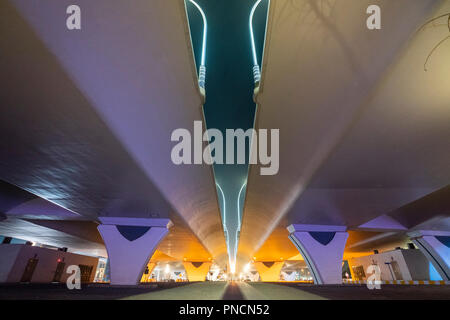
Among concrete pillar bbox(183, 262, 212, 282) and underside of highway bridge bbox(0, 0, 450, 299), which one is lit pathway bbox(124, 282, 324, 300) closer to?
underside of highway bridge bbox(0, 0, 450, 299)

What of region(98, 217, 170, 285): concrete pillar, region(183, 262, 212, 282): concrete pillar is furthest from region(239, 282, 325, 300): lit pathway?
region(183, 262, 212, 282): concrete pillar

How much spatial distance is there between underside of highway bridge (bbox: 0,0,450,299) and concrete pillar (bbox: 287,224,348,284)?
373 cm

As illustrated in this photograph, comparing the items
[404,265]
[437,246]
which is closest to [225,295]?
[437,246]

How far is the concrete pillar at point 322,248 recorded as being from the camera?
1664 centimetres

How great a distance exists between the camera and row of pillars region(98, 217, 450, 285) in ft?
48.2

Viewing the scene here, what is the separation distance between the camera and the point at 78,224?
22.6m

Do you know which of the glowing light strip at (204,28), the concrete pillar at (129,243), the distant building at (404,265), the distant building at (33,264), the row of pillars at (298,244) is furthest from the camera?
the distant building at (404,265)

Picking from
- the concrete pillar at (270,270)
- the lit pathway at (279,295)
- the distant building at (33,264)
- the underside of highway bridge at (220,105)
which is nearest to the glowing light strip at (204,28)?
the underside of highway bridge at (220,105)

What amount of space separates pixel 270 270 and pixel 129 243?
34.6 meters

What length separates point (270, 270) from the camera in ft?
140

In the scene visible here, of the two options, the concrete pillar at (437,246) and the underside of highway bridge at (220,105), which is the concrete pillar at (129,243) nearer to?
the underside of highway bridge at (220,105)

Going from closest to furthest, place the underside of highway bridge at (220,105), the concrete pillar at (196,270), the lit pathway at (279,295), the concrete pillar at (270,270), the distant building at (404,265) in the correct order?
the underside of highway bridge at (220,105)
the lit pathway at (279,295)
the distant building at (404,265)
the concrete pillar at (270,270)
the concrete pillar at (196,270)

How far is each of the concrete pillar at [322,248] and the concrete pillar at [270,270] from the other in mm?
27329
